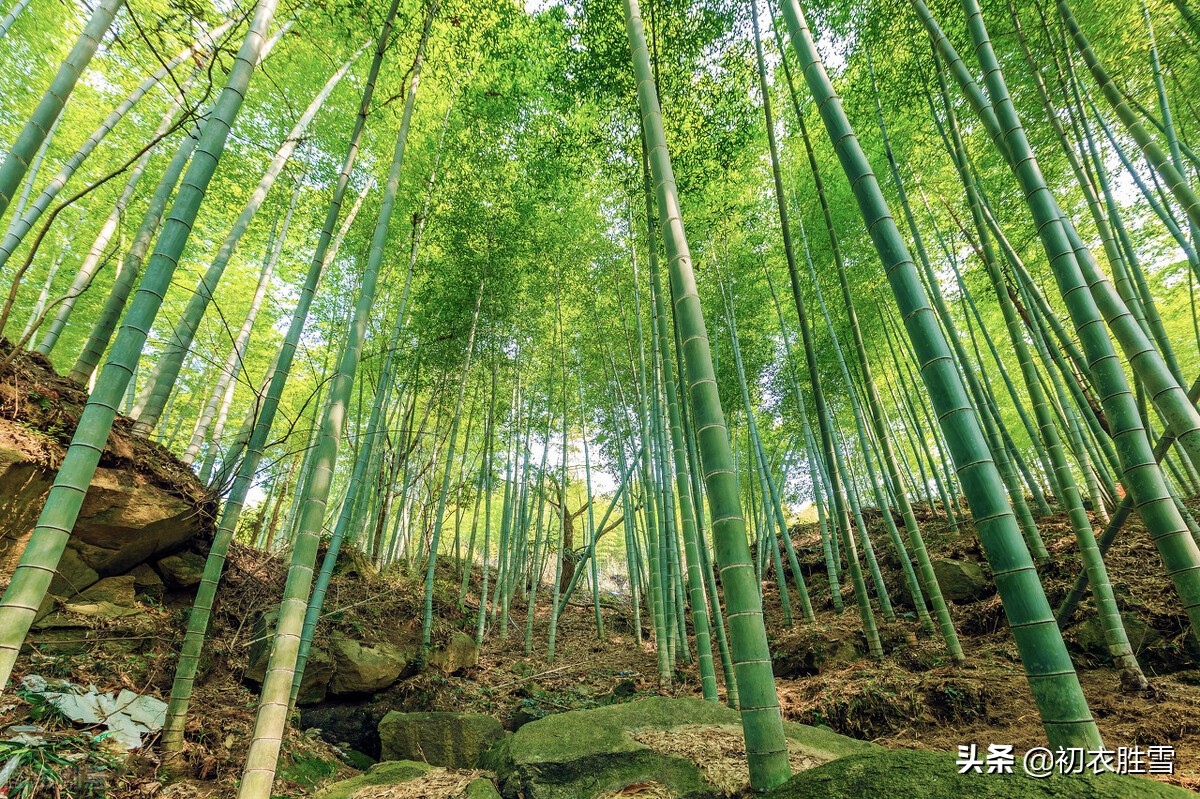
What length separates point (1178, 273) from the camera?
21.5 feet

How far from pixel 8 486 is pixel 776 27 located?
6.17m

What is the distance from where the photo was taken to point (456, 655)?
532 centimetres

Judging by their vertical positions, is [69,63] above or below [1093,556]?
above

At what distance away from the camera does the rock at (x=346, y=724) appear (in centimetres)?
385

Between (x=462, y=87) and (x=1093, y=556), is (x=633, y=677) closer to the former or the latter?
(x=1093, y=556)

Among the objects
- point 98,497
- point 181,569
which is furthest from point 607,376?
point 98,497

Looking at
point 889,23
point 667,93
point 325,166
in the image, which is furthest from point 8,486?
point 889,23

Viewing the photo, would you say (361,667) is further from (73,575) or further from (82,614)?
(73,575)

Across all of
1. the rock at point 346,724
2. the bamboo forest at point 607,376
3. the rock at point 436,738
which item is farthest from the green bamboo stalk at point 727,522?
the rock at point 346,724

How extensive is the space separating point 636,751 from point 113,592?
3.66 m

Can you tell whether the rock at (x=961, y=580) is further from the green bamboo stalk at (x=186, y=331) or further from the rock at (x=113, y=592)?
the rock at (x=113, y=592)

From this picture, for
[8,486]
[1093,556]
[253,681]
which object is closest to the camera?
[1093,556]

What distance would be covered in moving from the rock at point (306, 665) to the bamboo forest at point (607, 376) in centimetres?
4

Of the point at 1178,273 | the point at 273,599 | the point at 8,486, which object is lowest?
the point at 273,599
